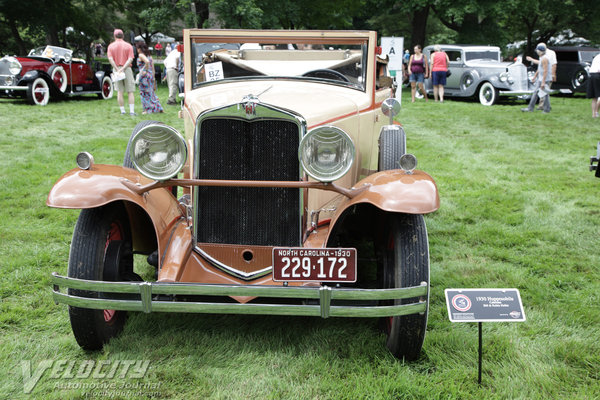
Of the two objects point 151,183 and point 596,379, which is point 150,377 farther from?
point 596,379

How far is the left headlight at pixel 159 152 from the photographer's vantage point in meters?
2.76

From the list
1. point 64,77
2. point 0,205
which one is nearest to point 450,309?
point 0,205

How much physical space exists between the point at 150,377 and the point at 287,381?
681mm

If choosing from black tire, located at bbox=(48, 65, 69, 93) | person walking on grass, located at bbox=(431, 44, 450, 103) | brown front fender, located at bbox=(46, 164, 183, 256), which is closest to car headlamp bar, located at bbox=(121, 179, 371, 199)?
brown front fender, located at bbox=(46, 164, 183, 256)

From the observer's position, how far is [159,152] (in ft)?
9.29

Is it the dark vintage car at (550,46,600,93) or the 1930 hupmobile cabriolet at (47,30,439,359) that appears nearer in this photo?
the 1930 hupmobile cabriolet at (47,30,439,359)

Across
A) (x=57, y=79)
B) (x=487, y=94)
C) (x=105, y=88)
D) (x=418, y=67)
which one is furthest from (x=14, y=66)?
(x=487, y=94)

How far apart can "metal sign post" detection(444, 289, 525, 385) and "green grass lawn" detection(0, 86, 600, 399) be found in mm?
350

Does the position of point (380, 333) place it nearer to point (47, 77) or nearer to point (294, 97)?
point (294, 97)

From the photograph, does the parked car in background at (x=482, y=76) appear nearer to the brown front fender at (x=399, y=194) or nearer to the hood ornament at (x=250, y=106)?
the brown front fender at (x=399, y=194)

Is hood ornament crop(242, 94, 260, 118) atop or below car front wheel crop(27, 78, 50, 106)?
below

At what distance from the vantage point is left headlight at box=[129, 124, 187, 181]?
2.76 meters

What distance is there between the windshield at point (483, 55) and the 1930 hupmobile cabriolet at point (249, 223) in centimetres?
1436

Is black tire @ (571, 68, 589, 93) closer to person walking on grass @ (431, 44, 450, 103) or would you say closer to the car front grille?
person walking on grass @ (431, 44, 450, 103)
